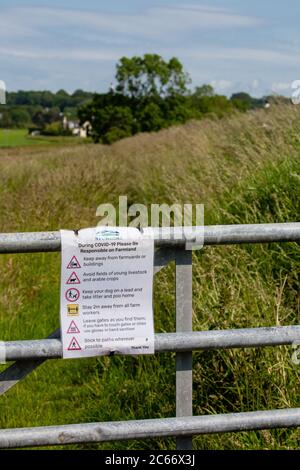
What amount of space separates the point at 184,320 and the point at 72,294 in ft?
1.36

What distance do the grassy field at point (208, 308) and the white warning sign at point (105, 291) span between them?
104 cm

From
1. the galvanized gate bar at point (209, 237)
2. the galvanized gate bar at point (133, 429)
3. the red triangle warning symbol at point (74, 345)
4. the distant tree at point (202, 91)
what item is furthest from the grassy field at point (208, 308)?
the distant tree at point (202, 91)

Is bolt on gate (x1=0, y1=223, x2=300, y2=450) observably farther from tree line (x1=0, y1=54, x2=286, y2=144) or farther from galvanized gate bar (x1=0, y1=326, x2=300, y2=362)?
tree line (x1=0, y1=54, x2=286, y2=144)

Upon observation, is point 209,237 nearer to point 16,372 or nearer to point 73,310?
point 73,310

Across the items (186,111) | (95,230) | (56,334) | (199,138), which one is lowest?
(56,334)

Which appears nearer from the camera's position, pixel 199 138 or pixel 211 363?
pixel 211 363

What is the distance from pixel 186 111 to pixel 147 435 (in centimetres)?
4923

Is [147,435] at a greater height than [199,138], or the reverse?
[199,138]

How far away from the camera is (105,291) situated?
287cm

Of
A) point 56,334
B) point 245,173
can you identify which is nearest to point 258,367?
point 56,334

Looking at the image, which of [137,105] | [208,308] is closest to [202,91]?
[137,105]
